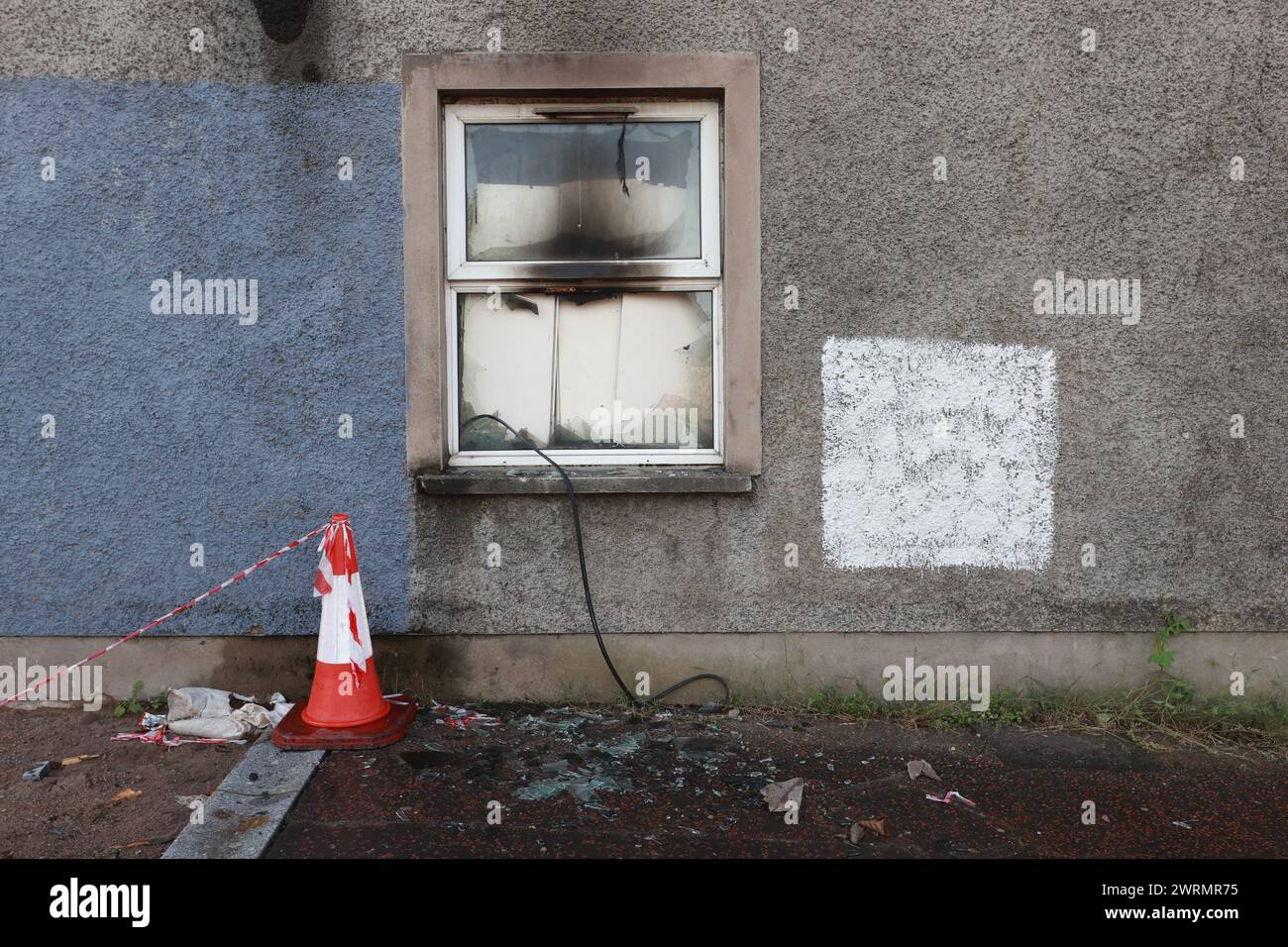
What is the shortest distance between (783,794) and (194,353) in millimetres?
→ 3383

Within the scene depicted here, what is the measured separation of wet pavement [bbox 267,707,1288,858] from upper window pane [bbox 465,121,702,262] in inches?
90.1

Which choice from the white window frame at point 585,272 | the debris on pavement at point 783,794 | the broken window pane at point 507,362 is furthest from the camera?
the broken window pane at point 507,362

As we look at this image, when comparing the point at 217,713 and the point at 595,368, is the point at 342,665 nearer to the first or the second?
the point at 217,713

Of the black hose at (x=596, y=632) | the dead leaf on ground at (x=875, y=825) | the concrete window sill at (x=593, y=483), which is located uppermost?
the concrete window sill at (x=593, y=483)

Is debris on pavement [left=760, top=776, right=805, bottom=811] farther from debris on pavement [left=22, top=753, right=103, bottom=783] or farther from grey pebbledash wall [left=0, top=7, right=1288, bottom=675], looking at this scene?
debris on pavement [left=22, top=753, right=103, bottom=783]

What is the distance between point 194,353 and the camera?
437 centimetres

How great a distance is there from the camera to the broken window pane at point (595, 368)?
4.52m

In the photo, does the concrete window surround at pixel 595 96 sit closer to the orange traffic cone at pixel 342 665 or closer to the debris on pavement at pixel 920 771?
the orange traffic cone at pixel 342 665

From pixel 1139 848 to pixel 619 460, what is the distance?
267cm

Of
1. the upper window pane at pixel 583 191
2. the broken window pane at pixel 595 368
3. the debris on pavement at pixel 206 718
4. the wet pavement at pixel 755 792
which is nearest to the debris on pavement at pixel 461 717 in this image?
the wet pavement at pixel 755 792

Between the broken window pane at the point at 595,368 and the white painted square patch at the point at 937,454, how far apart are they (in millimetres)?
694

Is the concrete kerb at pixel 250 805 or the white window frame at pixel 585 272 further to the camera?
the white window frame at pixel 585 272

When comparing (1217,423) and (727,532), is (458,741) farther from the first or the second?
(1217,423)

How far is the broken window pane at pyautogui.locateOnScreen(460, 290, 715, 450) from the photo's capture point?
14.8ft
